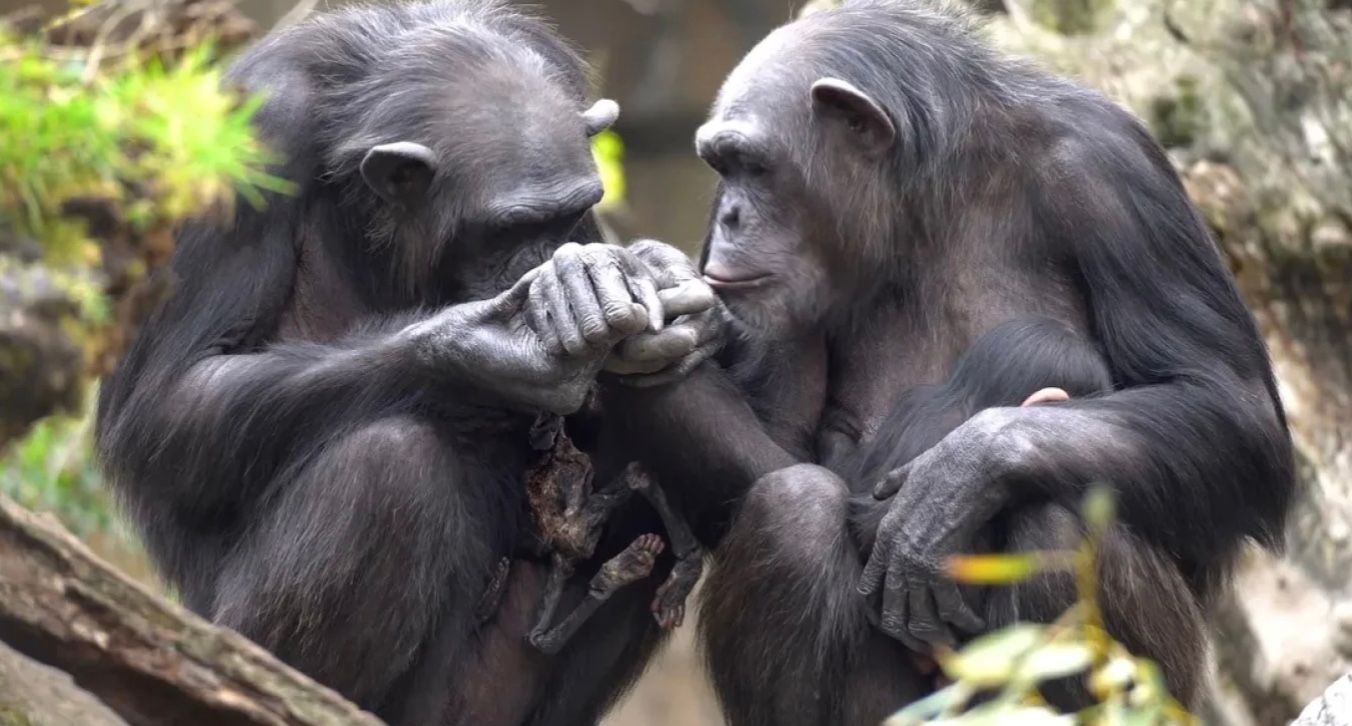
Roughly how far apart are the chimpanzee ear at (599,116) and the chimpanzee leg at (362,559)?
1.06m

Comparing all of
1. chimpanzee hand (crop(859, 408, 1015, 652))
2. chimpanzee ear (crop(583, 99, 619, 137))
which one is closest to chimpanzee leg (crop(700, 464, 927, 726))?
chimpanzee hand (crop(859, 408, 1015, 652))

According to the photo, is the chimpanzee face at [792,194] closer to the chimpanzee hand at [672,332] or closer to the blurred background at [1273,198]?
the chimpanzee hand at [672,332]

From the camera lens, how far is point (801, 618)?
15.7 ft

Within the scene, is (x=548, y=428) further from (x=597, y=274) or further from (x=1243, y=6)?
(x=1243, y=6)

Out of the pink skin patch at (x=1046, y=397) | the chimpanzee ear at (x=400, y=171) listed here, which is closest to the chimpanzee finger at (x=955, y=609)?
the pink skin patch at (x=1046, y=397)

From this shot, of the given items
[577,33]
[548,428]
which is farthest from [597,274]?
[577,33]

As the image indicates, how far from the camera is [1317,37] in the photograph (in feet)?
23.9

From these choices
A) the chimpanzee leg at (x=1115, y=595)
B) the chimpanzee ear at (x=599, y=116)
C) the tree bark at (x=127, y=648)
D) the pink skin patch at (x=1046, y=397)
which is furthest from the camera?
the chimpanzee ear at (x=599, y=116)

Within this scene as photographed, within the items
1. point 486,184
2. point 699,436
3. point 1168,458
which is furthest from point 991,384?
point 486,184

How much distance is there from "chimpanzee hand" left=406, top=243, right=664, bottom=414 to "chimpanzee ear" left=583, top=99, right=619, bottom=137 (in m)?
0.72

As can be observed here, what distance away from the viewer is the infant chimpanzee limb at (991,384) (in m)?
5.05

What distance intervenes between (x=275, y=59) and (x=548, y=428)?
1.30 m

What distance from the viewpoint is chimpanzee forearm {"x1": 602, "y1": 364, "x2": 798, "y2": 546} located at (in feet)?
16.6

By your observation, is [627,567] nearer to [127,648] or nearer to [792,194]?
[792,194]
